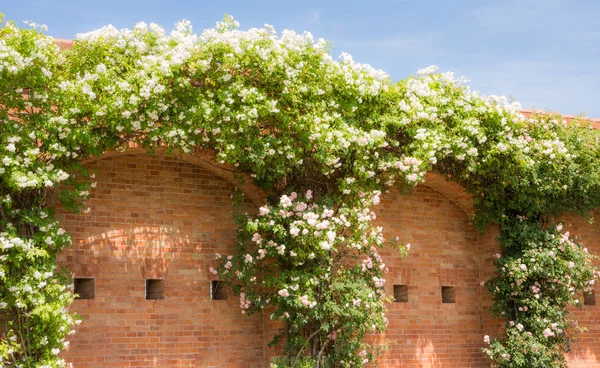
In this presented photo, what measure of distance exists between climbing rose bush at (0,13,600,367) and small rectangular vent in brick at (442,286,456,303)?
741 mm

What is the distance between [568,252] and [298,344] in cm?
463

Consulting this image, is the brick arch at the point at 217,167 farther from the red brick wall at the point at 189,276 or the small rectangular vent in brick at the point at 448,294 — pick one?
the small rectangular vent in brick at the point at 448,294

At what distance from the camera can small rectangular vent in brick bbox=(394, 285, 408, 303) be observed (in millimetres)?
11570

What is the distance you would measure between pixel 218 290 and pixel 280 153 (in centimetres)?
217

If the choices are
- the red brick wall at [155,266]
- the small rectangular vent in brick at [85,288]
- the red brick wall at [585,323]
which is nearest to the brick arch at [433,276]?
the red brick wall at [585,323]

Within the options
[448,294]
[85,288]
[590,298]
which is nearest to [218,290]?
Result: [85,288]

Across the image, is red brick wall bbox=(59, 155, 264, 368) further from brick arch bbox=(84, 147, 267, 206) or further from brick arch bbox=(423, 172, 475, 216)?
brick arch bbox=(423, 172, 475, 216)

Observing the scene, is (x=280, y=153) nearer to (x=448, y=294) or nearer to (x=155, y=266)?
(x=155, y=266)

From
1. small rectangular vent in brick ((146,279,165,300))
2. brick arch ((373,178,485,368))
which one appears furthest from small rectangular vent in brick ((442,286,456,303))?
small rectangular vent in brick ((146,279,165,300))

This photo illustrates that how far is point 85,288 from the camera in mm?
9500

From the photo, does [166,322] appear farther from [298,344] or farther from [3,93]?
[3,93]

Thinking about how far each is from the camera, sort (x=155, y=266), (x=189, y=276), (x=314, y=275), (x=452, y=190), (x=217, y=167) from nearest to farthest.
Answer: (x=314, y=275) < (x=155, y=266) < (x=189, y=276) < (x=217, y=167) < (x=452, y=190)

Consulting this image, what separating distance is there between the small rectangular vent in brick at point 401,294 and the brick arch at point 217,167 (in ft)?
8.50

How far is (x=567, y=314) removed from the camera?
40.3ft
